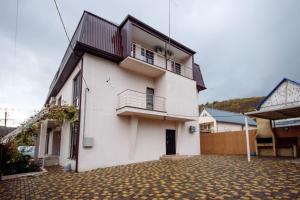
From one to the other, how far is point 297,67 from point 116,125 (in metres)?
31.8

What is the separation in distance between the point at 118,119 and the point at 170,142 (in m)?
4.84

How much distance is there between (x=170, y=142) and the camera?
1421cm

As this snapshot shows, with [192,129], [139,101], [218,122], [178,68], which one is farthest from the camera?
[218,122]

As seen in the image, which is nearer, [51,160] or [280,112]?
[280,112]

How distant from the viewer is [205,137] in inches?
750

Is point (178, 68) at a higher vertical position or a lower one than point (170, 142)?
higher

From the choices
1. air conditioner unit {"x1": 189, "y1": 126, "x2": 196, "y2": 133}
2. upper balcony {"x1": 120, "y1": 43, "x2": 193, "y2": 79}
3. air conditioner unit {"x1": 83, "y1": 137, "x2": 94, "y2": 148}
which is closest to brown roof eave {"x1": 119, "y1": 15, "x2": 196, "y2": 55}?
upper balcony {"x1": 120, "y1": 43, "x2": 193, "y2": 79}

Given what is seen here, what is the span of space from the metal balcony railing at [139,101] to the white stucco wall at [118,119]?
343mm

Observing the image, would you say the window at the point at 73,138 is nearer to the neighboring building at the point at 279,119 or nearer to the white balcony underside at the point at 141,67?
the white balcony underside at the point at 141,67

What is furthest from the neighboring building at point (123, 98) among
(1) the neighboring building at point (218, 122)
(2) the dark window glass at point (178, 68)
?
(1) the neighboring building at point (218, 122)

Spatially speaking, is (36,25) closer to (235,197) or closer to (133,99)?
(133,99)

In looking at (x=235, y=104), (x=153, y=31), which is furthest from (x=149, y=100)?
(x=235, y=104)

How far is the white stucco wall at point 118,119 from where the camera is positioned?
410 inches

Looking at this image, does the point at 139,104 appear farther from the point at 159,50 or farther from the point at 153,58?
the point at 159,50
